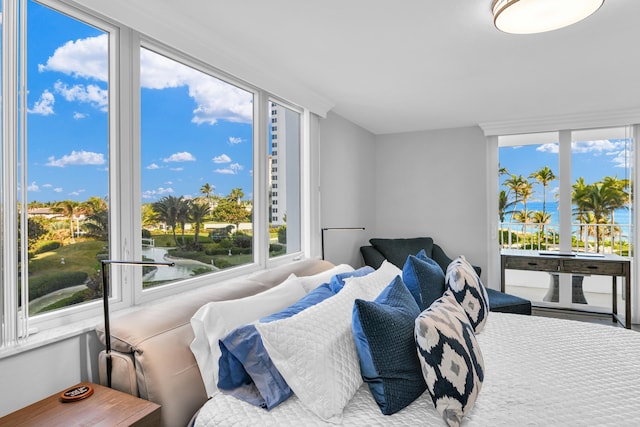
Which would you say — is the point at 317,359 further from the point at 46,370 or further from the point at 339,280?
the point at 46,370

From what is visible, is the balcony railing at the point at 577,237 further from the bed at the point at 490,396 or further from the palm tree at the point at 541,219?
the bed at the point at 490,396

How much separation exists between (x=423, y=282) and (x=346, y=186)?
2.17 m

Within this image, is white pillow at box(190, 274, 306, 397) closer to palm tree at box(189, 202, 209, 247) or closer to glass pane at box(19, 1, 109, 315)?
glass pane at box(19, 1, 109, 315)

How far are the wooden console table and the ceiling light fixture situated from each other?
9.39ft

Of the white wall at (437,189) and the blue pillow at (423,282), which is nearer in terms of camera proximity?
the blue pillow at (423,282)

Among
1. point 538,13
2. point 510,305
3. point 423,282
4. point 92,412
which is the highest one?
point 538,13

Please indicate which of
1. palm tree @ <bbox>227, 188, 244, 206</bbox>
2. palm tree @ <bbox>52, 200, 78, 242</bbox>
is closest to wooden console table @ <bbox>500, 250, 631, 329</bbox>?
palm tree @ <bbox>227, 188, 244, 206</bbox>

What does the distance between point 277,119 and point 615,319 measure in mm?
4173

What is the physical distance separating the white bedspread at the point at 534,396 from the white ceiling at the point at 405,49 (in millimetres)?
1748

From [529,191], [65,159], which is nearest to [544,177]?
[529,191]

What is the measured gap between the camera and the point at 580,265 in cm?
392

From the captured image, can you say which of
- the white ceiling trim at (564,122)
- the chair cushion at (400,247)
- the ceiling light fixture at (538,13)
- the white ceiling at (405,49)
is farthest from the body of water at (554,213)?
the ceiling light fixture at (538,13)

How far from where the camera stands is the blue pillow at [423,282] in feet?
7.05

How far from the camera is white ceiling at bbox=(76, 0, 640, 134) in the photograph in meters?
1.87
